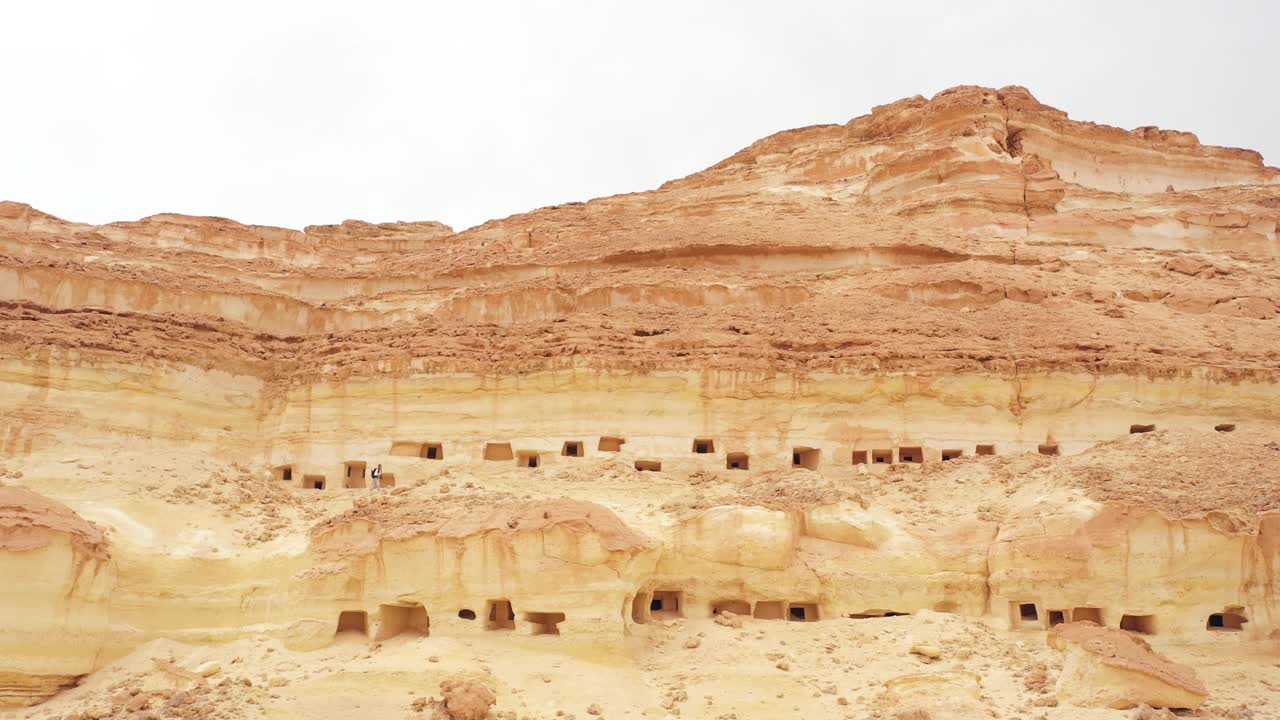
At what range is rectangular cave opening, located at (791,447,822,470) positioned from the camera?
22.5m

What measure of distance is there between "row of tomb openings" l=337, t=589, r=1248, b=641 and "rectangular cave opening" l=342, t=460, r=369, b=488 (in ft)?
16.7

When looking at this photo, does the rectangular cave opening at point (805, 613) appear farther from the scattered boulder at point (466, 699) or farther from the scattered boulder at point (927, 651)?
the scattered boulder at point (466, 699)

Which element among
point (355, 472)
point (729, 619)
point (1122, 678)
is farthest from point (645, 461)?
point (1122, 678)

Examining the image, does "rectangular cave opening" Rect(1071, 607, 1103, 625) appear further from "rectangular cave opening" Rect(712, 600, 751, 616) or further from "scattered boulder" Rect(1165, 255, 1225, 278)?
"scattered boulder" Rect(1165, 255, 1225, 278)

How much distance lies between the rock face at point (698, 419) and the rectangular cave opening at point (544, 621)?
0.67ft

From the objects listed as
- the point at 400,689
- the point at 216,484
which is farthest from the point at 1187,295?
the point at 216,484

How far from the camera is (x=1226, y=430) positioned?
875 inches

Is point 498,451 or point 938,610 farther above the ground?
point 498,451

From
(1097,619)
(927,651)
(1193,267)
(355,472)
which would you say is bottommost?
(927,651)

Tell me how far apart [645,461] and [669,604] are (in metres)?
3.83

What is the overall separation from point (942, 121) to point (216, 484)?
959 inches

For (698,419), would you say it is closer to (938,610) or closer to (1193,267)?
(938,610)

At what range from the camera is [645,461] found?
Result: 882 inches

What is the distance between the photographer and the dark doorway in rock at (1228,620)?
678 inches
